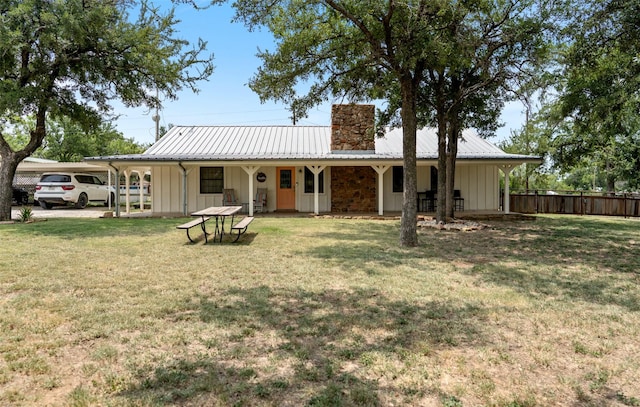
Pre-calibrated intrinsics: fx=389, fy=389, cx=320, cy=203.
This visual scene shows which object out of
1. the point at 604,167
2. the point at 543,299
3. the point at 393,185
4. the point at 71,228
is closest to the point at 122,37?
the point at 71,228

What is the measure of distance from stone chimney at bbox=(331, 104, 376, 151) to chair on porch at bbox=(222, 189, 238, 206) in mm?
4383

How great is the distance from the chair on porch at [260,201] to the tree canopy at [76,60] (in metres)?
4.74

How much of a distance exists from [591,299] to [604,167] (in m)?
26.2

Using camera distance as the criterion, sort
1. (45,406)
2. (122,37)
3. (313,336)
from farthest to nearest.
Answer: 1. (122,37)
2. (313,336)
3. (45,406)

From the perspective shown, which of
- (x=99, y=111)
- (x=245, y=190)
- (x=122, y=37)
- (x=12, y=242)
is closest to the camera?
(x=12, y=242)

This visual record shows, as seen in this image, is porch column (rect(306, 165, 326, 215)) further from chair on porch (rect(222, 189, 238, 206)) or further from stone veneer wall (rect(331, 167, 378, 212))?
chair on porch (rect(222, 189, 238, 206))

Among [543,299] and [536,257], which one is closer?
[543,299]

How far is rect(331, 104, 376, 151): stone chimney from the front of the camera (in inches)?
616

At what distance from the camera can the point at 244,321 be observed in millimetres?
3613

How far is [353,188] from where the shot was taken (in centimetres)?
1600

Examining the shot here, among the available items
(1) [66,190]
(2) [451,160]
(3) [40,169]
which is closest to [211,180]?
(1) [66,190]

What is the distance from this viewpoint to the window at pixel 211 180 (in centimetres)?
1584

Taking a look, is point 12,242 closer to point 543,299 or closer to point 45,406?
point 45,406

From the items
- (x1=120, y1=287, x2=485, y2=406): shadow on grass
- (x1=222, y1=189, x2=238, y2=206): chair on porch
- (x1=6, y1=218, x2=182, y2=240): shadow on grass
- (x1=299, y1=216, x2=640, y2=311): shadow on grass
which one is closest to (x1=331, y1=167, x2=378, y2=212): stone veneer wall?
(x1=222, y1=189, x2=238, y2=206): chair on porch
